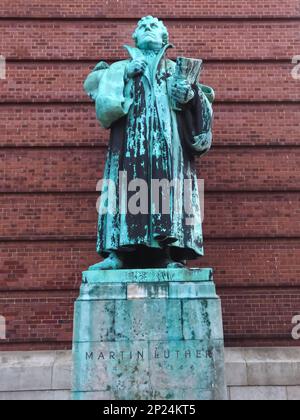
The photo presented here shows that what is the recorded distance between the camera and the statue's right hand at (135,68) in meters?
4.95

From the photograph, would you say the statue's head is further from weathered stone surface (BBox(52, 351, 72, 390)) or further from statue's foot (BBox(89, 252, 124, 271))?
weathered stone surface (BBox(52, 351, 72, 390))

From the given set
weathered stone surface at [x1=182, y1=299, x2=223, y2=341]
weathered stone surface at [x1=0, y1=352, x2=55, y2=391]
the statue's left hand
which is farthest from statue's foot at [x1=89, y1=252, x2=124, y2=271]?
weathered stone surface at [x1=0, y1=352, x2=55, y2=391]

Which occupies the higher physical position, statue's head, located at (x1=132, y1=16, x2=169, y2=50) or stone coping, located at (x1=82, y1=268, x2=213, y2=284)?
statue's head, located at (x1=132, y1=16, x2=169, y2=50)

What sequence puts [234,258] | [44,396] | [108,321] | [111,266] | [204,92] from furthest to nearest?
[234,258] < [44,396] < [204,92] < [111,266] < [108,321]

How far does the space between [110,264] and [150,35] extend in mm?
2340

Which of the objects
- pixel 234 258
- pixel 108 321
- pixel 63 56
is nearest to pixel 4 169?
pixel 63 56

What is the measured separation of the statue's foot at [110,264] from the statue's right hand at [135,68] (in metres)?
1.76

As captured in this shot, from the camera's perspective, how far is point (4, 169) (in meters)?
7.74

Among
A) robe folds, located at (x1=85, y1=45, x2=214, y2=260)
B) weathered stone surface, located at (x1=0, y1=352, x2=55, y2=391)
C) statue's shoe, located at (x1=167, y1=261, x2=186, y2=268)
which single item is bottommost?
weathered stone surface, located at (x1=0, y1=352, x2=55, y2=391)

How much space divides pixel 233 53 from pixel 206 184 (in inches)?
89.8

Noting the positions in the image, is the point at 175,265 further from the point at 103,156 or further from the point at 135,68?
the point at 103,156

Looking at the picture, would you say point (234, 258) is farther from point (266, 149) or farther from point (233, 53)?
point (233, 53)

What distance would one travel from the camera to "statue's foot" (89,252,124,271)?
4551 mm

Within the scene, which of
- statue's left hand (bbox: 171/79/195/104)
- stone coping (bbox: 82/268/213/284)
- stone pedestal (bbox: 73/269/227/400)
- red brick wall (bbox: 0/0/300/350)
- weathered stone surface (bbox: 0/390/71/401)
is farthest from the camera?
red brick wall (bbox: 0/0/300/350)
